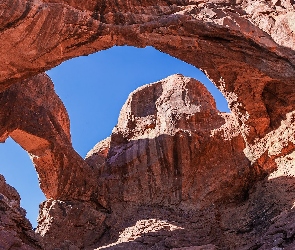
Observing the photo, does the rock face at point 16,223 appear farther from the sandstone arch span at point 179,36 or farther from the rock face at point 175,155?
the rock face at point 175,155

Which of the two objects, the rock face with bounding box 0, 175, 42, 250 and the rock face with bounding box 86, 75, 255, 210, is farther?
the rock face with bounding box 86, 75, 255, 210

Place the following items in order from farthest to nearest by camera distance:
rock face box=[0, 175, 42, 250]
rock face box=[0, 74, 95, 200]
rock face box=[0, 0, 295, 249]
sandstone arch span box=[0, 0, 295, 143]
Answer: rock face box=[0, 74, 95, 200] → rock face box=[0, 0, 295, 249] → sandstone arch span box=[0, 0, 295, 143] → rock face box=[0, 175, 42, 250]

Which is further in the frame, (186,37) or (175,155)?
(175,155)

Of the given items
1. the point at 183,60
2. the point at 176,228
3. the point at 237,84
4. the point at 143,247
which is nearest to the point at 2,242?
the point at 143,247

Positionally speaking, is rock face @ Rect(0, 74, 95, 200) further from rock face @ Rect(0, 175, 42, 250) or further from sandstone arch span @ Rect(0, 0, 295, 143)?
rock face @ Rect(0, 175, 42, 250)

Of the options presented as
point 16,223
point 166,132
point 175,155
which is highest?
point 166,132

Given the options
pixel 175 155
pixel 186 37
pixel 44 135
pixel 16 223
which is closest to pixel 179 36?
pixel 186 37

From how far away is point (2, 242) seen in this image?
836 cm

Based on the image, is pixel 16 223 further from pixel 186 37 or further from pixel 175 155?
pixel 175 155

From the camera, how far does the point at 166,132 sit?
19.2 meters

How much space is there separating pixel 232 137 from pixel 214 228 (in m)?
4.88

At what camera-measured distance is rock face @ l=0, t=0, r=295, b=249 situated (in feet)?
36.5

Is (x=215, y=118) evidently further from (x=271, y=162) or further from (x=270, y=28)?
(x=270, y=28)

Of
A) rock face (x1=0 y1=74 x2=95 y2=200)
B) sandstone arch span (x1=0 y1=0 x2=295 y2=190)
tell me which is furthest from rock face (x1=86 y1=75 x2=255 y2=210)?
sandstone arch span (x1=0 y1=0 x2=295 y2=190)
